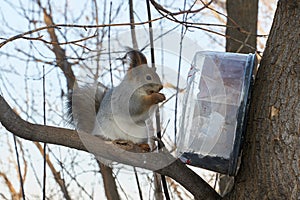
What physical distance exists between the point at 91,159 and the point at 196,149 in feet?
3.64

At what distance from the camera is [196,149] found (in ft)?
4.11

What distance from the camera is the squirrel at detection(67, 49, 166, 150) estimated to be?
142cm

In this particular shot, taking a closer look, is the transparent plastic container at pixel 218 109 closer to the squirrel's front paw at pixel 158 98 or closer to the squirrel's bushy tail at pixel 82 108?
the squirrel's front paw at pixel 158 98

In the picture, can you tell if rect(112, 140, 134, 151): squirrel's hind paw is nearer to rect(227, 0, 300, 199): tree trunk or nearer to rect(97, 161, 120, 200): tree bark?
rect(227, 0, 300, 199): tree trunk

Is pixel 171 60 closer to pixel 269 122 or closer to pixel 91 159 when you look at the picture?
pixel 269 122

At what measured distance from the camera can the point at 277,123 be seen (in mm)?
1190

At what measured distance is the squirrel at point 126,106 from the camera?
1421 mm

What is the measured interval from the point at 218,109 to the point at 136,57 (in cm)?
32

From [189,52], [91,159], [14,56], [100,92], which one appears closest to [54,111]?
[91,159]

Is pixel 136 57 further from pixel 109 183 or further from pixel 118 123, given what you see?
pixel 109 183

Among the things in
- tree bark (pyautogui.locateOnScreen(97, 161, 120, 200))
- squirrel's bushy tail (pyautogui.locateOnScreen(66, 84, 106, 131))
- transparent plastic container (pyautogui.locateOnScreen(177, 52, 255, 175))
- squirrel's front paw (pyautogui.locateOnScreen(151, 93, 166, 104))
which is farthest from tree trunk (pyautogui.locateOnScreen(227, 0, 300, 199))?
tree bark (pyautogui.locateOnScreen(97, 161, 120, 200))

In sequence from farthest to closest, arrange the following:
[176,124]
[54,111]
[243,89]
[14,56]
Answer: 1. [14,56]
2. [54,111]
3. [176,124]
4. [243,89]

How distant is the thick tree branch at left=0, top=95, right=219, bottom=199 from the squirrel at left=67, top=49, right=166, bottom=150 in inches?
6.4

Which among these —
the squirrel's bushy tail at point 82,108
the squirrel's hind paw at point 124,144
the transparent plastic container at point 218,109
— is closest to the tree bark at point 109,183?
the squirrel's bushy tail at point 82,108
